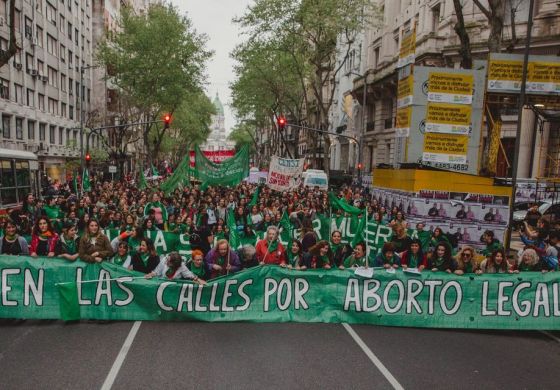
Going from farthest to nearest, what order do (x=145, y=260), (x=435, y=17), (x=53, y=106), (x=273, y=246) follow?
(x=53, y=106) → (x=435, y=17) → (x=273, y=246) → (x=145, y=260)

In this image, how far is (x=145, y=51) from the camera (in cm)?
3616

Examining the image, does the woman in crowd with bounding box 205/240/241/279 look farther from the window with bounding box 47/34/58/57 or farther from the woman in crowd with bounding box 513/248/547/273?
the window with bounding box 47/34/58/57

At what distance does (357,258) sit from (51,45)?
141ft

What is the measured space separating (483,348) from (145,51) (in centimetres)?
3490

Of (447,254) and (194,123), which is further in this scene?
(194,123)

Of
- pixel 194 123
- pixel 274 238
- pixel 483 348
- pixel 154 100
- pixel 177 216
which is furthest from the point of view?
pixel 194 123

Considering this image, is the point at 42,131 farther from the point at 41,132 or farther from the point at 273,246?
the point at 273,246

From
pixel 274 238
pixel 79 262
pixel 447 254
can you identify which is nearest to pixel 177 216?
pixel 274 238

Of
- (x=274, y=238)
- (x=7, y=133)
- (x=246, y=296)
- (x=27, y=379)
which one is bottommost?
(x=27, y=379)

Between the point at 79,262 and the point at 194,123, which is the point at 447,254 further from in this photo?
the point at 194,123

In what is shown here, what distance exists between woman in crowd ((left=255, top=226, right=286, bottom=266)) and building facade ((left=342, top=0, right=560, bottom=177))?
10361mm

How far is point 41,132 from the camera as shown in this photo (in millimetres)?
40594

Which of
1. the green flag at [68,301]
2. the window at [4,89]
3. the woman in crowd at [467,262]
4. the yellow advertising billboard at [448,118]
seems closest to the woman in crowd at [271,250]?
the woman in crowd at [467,262]

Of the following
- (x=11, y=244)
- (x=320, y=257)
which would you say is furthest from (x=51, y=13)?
(x=320, y=257)
